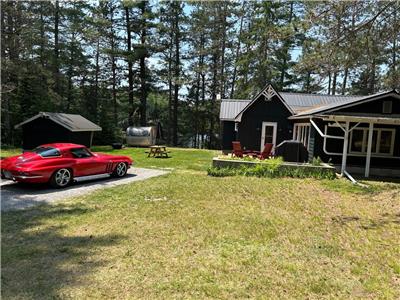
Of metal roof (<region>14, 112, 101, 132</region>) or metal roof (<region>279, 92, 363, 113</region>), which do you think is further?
metal roof (<region>14, 112, 101, 132</region>)

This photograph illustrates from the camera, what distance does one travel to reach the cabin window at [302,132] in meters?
16.2

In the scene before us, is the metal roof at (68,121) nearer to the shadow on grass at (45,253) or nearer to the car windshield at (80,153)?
the car windshield at (80,153)

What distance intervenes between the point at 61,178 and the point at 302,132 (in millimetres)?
12550

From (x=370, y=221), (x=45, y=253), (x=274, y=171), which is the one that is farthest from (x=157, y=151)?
(x=45, y=253)

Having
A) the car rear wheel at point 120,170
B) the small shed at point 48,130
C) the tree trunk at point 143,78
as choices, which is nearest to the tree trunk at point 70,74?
the tree trunk at point 143,78

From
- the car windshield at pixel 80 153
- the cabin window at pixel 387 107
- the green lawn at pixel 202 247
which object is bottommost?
the green lawn at pixel 202 247

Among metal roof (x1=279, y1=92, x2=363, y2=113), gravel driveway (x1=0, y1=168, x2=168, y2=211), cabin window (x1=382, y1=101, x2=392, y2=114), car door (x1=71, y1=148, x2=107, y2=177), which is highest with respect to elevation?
metal roof (x1=279, y1=92, x2=363, y2=113)

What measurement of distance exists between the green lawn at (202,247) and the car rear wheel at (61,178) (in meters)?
1.42

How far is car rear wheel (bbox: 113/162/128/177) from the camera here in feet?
37.1

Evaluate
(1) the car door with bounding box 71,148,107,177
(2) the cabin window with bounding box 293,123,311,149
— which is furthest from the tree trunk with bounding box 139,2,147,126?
(1) the car door with bounding box 71,148,107,177

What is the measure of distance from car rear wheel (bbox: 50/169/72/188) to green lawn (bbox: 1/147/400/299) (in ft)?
4.66

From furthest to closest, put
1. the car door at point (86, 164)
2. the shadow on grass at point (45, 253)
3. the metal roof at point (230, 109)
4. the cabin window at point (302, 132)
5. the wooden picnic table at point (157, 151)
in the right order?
the metal roof at point (230, 109), the wooden picnic table at point (157, 151), the cabin window at point (302, 132), the car door at point (86, 164), the shadow on grass at point (45, 253)

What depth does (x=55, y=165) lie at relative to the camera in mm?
9055

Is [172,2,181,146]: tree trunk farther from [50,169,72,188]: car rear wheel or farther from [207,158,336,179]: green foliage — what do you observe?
[50,169,72,188]: car rear wheel
